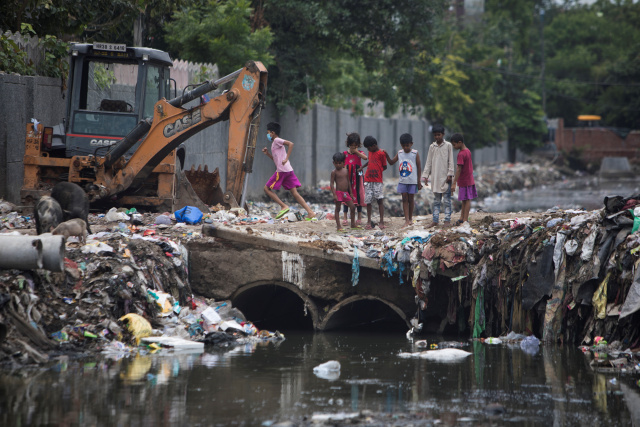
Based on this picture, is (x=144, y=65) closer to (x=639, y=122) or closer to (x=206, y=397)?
(x=206, y=397)

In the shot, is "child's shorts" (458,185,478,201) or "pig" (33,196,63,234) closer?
"pig" (33,196,63,234)

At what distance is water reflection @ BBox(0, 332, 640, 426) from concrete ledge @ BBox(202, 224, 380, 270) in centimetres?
165

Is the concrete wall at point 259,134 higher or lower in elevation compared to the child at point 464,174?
higher

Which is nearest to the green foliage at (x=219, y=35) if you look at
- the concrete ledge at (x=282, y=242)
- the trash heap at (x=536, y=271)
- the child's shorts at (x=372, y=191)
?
the child's shorts at (x=372, y=191)

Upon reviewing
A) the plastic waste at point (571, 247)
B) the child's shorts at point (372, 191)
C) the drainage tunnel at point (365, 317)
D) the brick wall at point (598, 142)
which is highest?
the brick wall at point (598, 142)

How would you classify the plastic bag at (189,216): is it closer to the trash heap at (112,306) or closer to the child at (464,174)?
the trash heap at (112,306)

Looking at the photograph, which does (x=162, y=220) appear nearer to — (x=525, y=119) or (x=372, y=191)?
(x=372, y=191)

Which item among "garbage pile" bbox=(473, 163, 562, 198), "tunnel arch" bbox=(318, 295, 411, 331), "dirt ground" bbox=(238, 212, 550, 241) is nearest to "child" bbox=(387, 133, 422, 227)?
"dirt ground" bbox=(238, 212, 550, 241)

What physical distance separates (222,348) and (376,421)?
3478 millimetres

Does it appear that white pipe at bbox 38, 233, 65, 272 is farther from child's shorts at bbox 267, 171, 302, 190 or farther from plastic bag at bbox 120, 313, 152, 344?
child's shorts at bbox 267, 171, 302, 190

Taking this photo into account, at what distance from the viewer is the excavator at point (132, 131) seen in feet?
41.8

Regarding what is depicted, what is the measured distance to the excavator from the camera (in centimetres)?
1273

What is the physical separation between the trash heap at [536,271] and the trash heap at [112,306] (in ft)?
6.49

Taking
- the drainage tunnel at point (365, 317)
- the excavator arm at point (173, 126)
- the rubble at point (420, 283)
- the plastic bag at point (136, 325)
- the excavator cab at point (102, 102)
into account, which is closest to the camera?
the rubble at point (420, 283)
